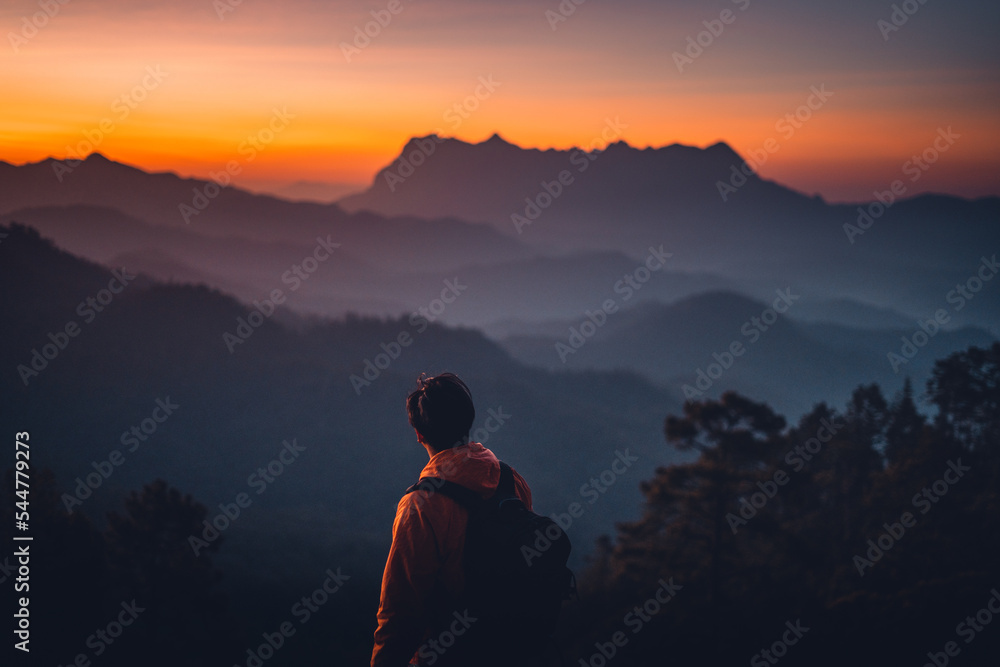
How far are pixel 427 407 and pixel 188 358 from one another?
399 feet

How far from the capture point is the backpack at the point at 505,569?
347cm

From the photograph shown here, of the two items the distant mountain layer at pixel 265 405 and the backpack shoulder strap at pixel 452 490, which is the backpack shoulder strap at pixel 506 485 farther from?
the distant mountain layer at pixel 265 405

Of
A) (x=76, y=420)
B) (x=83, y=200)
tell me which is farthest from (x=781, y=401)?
(x=83, y=200)

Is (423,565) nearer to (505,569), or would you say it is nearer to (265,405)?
(505,569)

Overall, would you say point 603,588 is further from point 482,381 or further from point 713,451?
point 482,381

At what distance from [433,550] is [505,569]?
40 centimetres

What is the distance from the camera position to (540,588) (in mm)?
3562

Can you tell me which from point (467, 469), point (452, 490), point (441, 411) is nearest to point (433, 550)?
point (452, 490)

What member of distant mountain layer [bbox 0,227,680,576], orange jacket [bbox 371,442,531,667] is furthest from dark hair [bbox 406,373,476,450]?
distant mountain layer [bbox 0,227,680,576]

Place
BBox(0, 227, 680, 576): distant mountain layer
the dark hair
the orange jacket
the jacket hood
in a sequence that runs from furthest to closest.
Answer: BBox(0, 227, 680, 576): distant mountain layer → the dark hair → the jacket hood → the orange jacket

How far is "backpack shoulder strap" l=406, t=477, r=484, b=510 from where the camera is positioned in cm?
350

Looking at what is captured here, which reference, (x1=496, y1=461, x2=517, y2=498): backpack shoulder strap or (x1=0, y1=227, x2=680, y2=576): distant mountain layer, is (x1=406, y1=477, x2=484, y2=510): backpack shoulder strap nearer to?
(x1=496, y1=461, x2=517, y2=498): backpack shoulder strap

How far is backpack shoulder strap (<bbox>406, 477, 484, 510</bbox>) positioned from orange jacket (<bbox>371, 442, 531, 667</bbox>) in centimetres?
2

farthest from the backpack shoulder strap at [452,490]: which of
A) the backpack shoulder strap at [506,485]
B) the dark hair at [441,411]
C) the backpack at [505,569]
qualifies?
the dark hair at [441,411]
